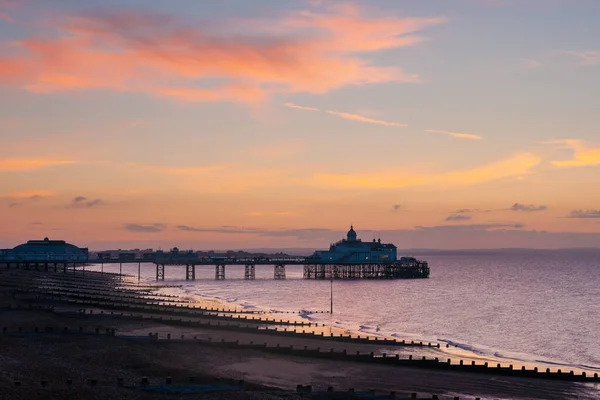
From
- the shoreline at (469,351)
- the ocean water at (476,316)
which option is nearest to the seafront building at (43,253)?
the ocean water at (476,316)

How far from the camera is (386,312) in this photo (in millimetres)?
98938

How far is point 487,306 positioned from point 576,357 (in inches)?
2158

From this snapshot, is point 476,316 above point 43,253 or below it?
below

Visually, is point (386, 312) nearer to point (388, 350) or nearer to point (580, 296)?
point (388, 350)

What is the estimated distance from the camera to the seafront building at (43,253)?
19100 cm

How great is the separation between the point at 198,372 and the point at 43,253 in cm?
16839

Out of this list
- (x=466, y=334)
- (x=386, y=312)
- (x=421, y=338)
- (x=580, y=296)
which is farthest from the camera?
(x=580, y=296)

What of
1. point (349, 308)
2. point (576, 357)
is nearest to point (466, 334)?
point (576, 357)

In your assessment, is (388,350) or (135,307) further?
(135,307)

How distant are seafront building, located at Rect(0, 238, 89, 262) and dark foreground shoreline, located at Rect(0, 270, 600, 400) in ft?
458

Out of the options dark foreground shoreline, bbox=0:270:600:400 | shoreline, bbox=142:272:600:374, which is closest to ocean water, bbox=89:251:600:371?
shoreline, bbox=142:272:600:374

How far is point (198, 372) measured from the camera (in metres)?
39.8

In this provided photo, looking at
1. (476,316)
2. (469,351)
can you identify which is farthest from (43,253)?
(469,351)

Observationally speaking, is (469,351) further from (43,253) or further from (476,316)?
(43,253)
